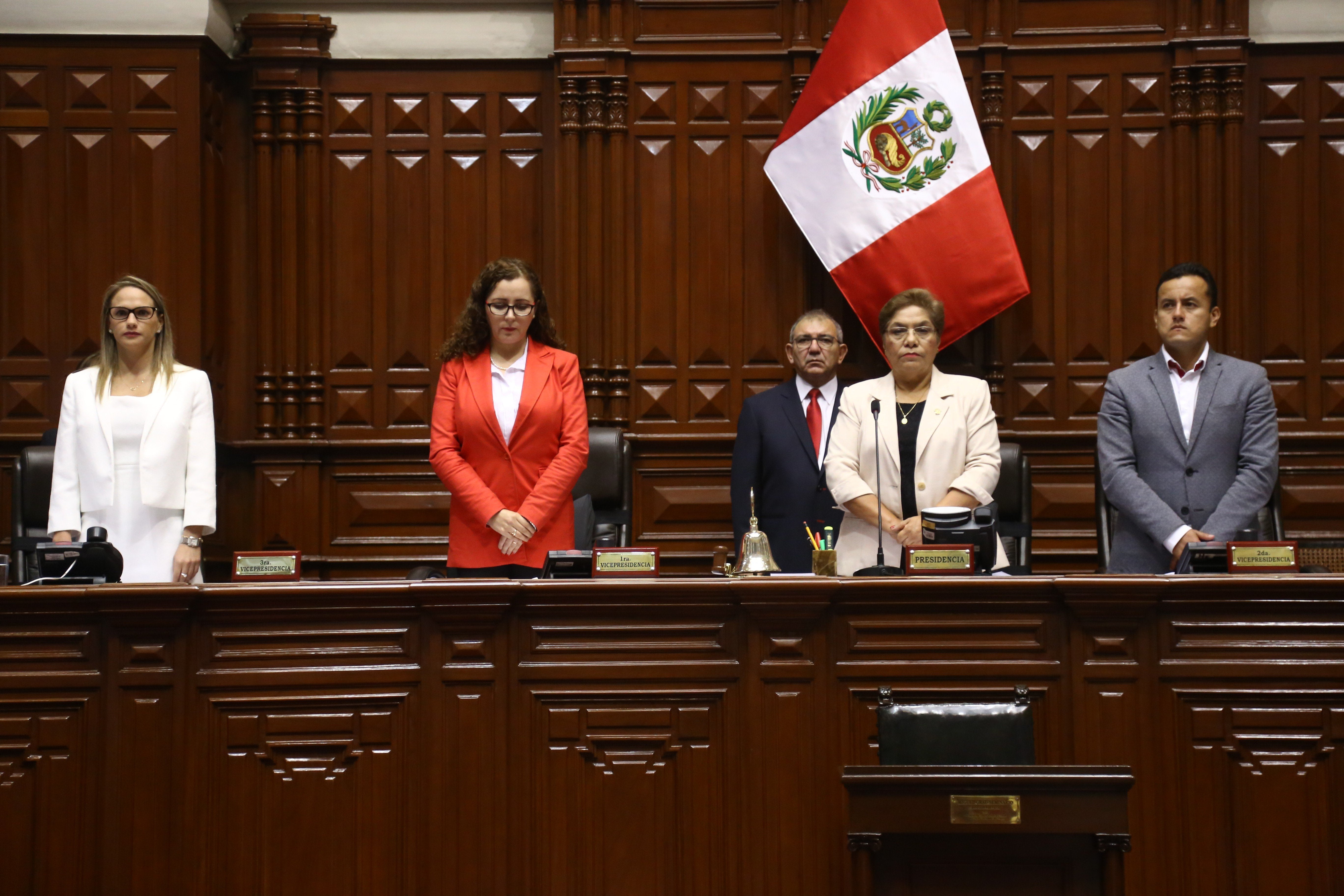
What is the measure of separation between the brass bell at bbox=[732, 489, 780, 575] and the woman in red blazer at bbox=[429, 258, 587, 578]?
0.68 m

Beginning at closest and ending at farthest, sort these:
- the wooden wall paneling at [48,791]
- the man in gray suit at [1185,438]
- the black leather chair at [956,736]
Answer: the black leather chair at [956,736], the wooden wall paneling at [48,791], the man in gray suit at [1185,438]

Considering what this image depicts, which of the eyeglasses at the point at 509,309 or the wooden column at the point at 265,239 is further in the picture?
the wooden column at the point at 265,239

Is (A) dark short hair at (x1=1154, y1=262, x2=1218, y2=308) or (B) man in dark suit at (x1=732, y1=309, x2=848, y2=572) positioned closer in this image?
(A) dark short hair at (x1=1154, y1=262, x2=1218, y2=308)

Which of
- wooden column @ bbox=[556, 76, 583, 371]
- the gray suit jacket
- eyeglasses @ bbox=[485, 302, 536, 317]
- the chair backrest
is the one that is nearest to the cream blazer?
the gray suit jacket

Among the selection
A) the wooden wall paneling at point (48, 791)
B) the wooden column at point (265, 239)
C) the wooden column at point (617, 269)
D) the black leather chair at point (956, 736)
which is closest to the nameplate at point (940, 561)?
the black leather chair at point (956, 736)

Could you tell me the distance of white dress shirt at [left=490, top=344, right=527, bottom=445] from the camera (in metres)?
3.70

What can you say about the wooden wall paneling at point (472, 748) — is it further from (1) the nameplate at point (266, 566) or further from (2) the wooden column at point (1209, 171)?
Answer: (2) the wooden column at point (1209, 171)

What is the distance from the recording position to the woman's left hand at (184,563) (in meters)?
3.58

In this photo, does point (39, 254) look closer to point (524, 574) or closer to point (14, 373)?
point (14, 373)

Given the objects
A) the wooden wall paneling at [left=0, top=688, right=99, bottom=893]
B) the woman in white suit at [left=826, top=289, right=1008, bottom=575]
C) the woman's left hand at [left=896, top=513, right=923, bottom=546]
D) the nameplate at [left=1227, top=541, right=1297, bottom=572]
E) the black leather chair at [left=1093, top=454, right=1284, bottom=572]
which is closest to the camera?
the wooden wall paneling at [left=0, top=688, right=99, bottom=893]

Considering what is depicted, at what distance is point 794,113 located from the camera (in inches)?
200

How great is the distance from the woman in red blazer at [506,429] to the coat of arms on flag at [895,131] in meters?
1.84

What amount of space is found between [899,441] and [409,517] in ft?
8.30

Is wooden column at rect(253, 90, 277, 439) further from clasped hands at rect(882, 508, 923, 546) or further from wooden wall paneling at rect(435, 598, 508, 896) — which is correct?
clasped hands at rect(882, 508, 923, 546)
